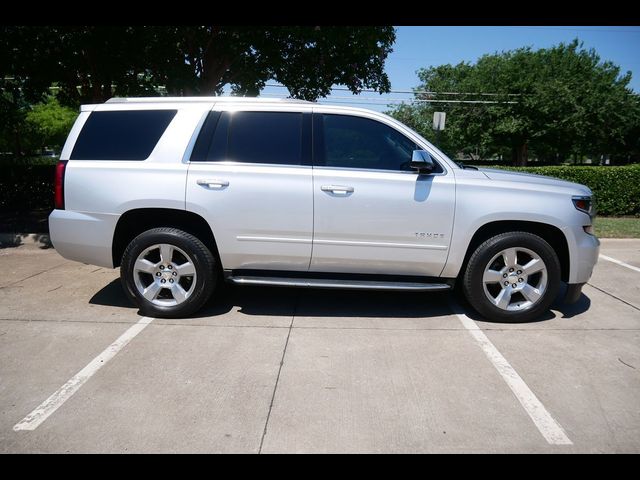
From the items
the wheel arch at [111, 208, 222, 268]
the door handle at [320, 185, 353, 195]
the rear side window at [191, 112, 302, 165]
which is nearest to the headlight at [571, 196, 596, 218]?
the door handle at [320, 185, 353, 195]

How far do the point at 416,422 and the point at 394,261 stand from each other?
172cm

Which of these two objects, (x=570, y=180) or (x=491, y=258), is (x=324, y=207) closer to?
(x=491, y=258)

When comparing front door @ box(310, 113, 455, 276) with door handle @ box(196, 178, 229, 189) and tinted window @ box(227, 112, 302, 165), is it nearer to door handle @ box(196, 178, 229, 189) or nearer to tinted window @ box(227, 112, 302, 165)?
tinted window @ box(227, 112, 302, 165)

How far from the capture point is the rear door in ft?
13.5

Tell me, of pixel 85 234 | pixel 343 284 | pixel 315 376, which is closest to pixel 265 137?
pixel 343 284

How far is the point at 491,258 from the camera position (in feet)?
13.9

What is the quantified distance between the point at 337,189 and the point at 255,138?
0.94m

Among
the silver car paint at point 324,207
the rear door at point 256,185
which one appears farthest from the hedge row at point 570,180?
the rear door at point 256,185

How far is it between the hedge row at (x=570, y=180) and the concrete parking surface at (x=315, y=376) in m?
5.40

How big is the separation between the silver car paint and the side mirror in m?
0.09

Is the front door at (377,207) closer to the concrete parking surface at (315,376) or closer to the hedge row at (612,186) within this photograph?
the concrete parking surface at (315,376)

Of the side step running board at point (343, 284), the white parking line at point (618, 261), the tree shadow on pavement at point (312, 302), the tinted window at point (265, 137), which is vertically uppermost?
the tinted window at point (265, 137)

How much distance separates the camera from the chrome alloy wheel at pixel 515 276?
167 inches
